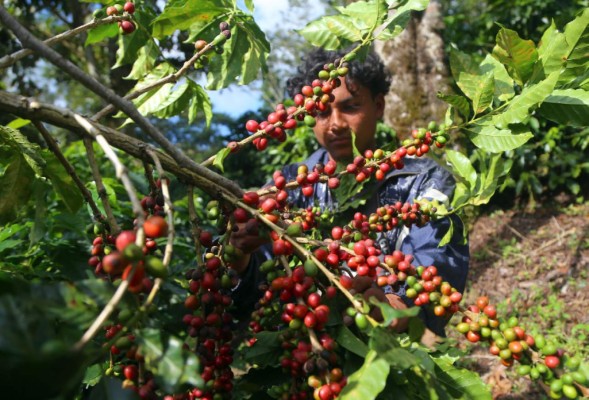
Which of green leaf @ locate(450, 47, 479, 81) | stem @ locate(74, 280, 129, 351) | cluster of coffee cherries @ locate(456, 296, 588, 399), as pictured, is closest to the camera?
stem @ locate(74, 280, 129, 351)

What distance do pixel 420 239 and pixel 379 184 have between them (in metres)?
0.33

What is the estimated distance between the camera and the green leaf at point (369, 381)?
26.7 inches

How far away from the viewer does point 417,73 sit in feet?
20.3

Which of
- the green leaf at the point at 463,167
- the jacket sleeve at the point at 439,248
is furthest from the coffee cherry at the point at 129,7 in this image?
the jacket sleeve at the point at 439,248

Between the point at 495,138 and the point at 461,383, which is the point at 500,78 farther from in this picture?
the point at 461,383

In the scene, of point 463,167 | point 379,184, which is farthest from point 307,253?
point 379,184

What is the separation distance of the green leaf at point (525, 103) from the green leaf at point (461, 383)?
558mm

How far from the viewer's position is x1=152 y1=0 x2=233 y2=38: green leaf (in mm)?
1305


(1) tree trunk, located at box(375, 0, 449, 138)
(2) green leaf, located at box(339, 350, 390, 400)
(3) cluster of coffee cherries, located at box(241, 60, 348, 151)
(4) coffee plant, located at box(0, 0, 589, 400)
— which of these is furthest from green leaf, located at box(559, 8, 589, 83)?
(1) tree trunk, located at box(375, 0, 449, 138)

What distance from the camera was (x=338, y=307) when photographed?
0.93 metres

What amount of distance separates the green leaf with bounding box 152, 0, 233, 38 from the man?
0.60 metres

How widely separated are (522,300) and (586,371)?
433 cm

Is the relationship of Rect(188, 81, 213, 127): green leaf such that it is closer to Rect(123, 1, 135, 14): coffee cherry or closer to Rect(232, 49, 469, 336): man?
Rect(123, 1, 135, 14): coffee cherry

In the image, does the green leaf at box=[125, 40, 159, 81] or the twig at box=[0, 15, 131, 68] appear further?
the green leaf at box=[125, 40, 159, 81]
